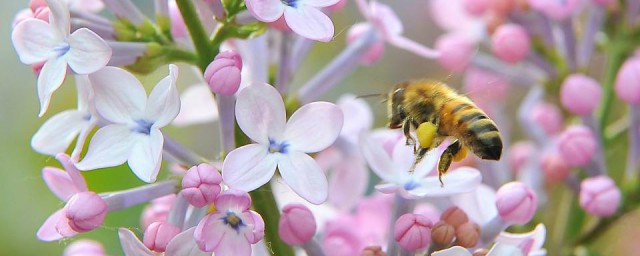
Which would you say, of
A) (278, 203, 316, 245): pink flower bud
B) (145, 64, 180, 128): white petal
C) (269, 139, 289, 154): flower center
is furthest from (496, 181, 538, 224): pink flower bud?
(145, 64, 180, 128): white petal

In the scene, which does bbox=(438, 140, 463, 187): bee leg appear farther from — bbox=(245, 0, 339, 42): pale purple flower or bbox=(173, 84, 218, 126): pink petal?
bbox=(173, 84, 218, 126): pink petal

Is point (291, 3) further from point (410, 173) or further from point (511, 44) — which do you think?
point (511, 44)

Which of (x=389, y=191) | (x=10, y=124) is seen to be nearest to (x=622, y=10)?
(x=389, y=191)

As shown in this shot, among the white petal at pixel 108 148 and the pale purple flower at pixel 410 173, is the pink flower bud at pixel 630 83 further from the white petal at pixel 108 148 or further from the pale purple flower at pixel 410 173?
the white petal at pixel 108 148

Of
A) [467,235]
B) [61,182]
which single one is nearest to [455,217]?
[467,235]

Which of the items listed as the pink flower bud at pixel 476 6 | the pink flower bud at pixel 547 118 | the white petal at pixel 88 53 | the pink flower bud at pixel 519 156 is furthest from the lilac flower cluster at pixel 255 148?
the pink flower bud at pixel 476 6

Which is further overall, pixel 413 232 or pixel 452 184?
pixel 452 184
